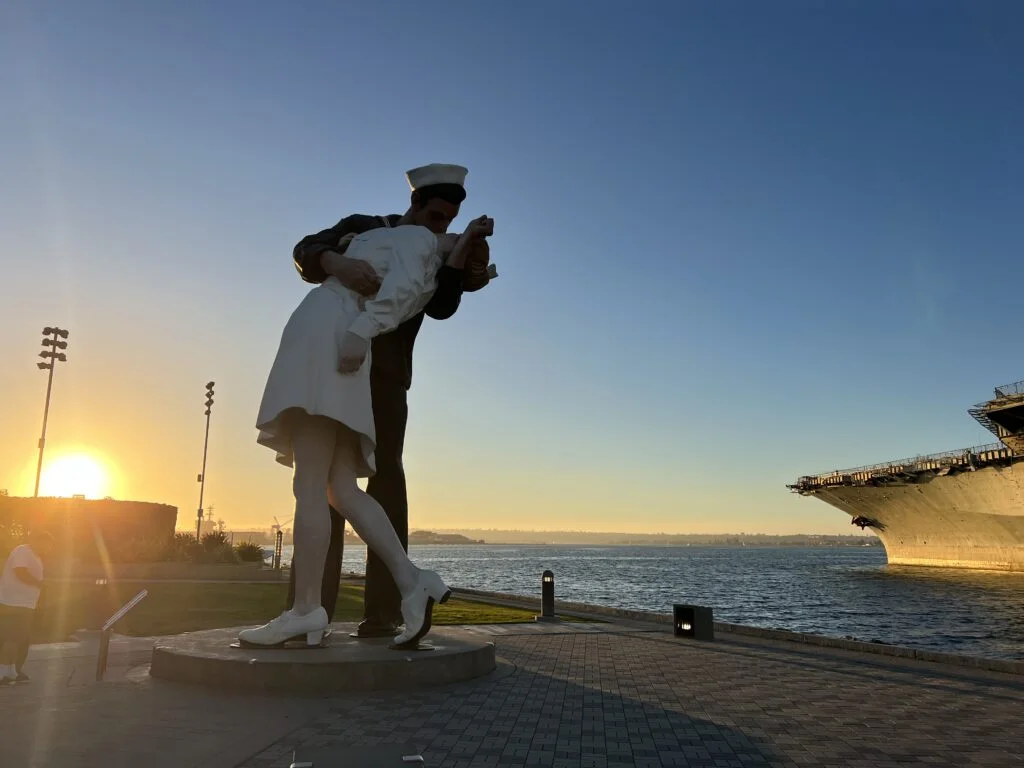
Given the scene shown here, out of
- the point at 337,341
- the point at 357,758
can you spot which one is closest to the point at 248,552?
the point at 337,341

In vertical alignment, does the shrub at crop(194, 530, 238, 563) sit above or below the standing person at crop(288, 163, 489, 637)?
below

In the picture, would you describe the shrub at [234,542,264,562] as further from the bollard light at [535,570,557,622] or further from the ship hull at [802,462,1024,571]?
the ship hull at [802,462,1024,571]

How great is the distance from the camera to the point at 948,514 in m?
57.8

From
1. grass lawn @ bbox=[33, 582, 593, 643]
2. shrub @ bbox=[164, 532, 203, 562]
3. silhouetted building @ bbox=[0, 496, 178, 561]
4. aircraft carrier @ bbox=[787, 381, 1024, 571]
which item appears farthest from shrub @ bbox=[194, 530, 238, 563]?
aircraft carrier @ bbox=[787, 381, 1024, 571]

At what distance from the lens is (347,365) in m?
5.77

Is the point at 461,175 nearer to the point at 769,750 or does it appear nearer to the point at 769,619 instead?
the point at 769,750

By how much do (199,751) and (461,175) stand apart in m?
5.11

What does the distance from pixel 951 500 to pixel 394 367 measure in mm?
60592

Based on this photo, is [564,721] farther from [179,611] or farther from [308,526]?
[179,611]

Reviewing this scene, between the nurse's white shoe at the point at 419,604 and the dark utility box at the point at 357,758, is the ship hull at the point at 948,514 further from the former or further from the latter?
the dark utility box at the point at 357,758

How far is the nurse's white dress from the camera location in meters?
5.72

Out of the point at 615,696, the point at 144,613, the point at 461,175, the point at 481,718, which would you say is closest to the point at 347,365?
the point at 461,175

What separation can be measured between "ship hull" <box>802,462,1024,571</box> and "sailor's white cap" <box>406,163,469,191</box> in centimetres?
5367

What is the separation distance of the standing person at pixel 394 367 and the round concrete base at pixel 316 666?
647mm
